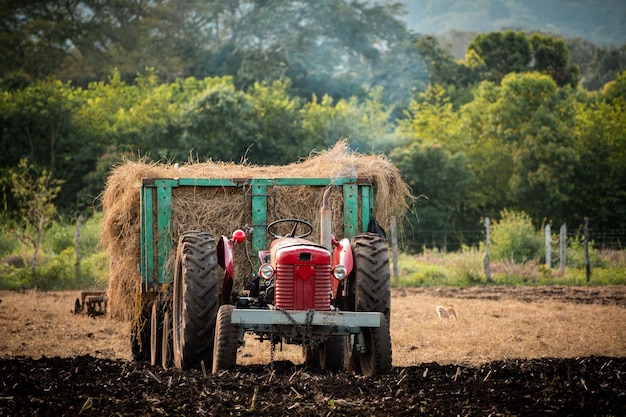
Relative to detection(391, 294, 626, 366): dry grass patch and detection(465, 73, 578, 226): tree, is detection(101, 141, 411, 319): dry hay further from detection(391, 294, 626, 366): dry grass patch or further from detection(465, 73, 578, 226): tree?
detection(465, 73, 578, 226): tree

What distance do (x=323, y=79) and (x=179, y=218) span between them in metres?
48.7

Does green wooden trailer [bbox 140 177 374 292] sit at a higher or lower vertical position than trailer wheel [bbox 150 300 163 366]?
higher

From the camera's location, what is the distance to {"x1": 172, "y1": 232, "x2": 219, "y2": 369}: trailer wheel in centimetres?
935

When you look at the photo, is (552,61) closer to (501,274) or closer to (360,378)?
(501,274)

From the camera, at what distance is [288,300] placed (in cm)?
923

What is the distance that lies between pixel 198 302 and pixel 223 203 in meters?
1.95

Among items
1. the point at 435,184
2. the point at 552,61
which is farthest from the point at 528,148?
the point at 552,61

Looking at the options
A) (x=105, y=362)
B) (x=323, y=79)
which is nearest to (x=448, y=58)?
(x=323, y=79)

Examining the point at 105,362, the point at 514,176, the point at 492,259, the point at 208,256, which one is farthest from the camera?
the point at 514,176

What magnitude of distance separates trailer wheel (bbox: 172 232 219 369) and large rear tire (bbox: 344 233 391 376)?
1.46 m

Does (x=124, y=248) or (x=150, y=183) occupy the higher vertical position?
(x=150, y=183)

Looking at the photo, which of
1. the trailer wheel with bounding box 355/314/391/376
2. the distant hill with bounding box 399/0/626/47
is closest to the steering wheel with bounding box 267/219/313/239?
the trailer wheel with bounding box 355/314/391/376

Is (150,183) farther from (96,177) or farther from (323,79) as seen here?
(323,79)

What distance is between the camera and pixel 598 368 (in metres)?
10.0
